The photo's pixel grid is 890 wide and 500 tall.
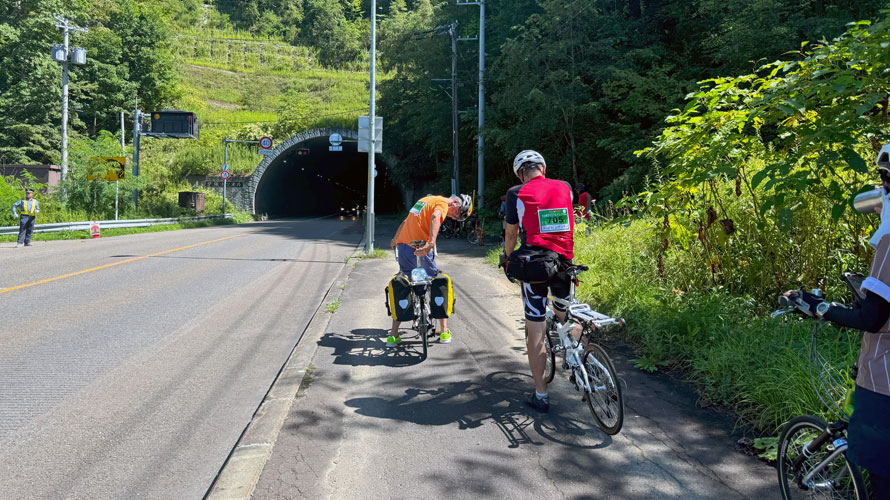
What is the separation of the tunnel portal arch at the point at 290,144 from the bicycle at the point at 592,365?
129ft

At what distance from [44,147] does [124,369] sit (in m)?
46.9

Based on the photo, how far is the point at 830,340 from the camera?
4496 mm

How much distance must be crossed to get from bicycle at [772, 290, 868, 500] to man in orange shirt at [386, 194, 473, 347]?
12.0 feet

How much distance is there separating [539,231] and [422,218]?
2.11 metres

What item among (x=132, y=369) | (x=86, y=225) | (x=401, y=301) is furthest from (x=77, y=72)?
(x=401, y=301)

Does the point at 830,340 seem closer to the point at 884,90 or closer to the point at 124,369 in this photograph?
the point at 884,90

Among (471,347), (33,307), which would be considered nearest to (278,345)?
(471,347)

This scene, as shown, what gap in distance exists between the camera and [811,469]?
265 centimetres

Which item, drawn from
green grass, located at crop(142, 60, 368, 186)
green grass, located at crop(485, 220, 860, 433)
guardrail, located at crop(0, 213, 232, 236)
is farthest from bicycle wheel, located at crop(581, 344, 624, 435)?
green grass, located at crop(142, 60, 368, 186)

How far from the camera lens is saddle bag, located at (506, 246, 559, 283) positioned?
13.2 feet

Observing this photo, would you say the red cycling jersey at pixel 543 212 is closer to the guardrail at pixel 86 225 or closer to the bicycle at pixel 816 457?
the bicycle at pixel 816 457

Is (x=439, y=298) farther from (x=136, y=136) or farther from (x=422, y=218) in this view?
(x=136, y=136)

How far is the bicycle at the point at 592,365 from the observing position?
3.70 meters

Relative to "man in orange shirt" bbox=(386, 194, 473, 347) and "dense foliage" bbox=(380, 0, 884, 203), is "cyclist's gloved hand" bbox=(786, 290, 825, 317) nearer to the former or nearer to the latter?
"man in orange shirt" bbox=(386, 194, 473, 347)
